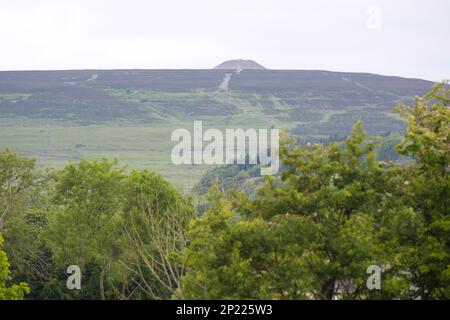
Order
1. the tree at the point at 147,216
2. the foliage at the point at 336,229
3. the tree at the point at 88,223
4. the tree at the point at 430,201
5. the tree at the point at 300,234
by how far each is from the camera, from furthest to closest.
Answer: the tree at the point at 88,223
the tree at the point at 147,216
the tree at the point at 430,201
the foliage at the point at 336,229
the tree at the point at 300,234

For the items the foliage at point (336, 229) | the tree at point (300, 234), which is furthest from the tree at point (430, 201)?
the tree at point (300, 234)

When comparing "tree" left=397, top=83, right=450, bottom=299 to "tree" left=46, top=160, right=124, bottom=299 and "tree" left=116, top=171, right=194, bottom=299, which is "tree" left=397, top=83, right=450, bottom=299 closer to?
"tree" left=116, top=171, right=194, bottom=299

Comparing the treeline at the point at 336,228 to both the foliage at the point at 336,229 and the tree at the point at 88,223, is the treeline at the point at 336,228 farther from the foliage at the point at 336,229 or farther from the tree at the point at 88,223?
the tree at the point at 88,223

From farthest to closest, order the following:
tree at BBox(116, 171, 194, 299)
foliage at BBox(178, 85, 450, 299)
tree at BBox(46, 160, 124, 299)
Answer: tree at BBox(46, 160, 124, 299), tree at BBox(116, 171, 194, 299), foliage at BBox(178, 85, 450, 299)

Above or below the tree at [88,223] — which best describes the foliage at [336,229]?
above

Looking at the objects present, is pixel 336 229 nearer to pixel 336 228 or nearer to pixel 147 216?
pixel 336 228

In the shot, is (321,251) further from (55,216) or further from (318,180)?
(55,216)

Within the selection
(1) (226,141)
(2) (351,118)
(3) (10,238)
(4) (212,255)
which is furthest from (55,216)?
(2) (351,118)

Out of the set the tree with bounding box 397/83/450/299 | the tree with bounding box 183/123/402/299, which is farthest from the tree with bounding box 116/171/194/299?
the tree with bounding box 397/83/450/299

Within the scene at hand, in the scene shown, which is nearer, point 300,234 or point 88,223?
point 300,234

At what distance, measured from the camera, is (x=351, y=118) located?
19512 cm

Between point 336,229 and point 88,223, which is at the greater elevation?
point 336,229

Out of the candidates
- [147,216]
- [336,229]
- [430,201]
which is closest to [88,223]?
[147,216]

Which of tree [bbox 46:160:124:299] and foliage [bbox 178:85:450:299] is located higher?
foliage [bbox 178:85:450:299]
